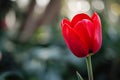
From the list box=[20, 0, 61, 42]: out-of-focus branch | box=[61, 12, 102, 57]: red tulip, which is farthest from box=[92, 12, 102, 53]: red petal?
box=[20, 0, 61, 42]: out-of-focus branch

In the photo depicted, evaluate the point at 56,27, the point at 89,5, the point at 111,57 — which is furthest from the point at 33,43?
the point at 89,5

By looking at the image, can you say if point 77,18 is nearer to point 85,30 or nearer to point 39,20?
point 85,30

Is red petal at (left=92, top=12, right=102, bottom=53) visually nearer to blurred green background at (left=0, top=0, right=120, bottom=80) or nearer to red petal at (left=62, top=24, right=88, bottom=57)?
red petal at (left=62, top=24, right=88, bottom=57)

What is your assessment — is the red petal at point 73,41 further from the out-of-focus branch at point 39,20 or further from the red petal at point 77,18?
the out-of-focus branch at point 39,20

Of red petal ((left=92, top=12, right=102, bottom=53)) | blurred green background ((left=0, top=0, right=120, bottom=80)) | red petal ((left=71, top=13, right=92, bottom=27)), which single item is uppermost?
red petal ((left=71, top=13, right=92, bottom=27))

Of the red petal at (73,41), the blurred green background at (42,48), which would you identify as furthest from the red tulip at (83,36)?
the blurred green background at (42,48)

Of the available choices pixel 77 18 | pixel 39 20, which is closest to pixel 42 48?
pixel 39 20

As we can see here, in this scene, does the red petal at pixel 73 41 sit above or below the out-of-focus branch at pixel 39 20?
above
